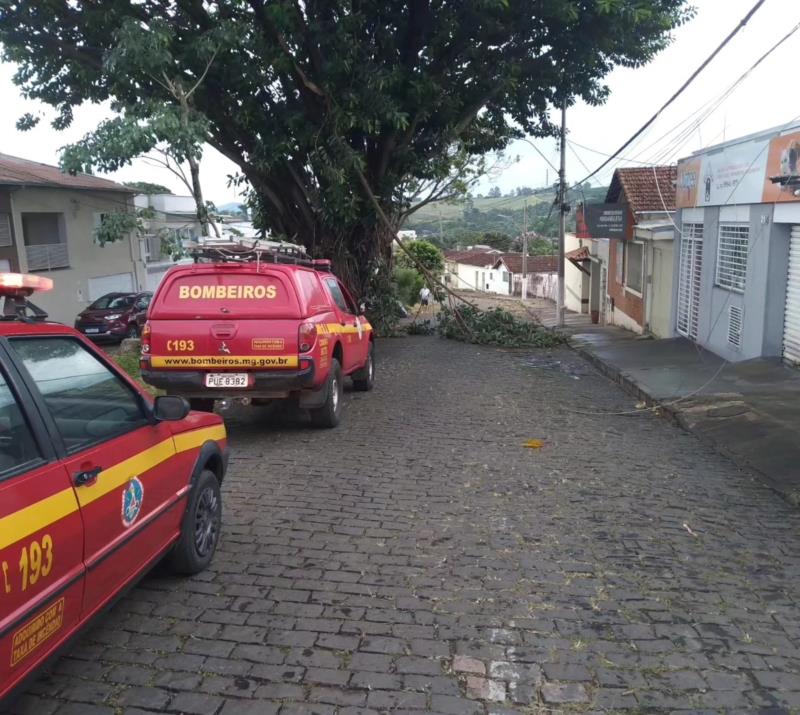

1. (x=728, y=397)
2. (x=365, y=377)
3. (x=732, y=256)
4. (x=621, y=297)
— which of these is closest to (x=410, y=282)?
(x=621, y=297)

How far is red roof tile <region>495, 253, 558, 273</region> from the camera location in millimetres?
66438

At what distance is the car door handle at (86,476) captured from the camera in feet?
9.53

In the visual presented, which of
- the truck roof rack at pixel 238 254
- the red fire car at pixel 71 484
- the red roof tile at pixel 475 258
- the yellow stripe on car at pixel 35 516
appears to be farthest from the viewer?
the red roof tile at pixel 475 258

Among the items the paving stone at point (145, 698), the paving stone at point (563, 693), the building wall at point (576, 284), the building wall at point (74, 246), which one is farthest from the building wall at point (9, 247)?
the paving stone at point (563, 693)

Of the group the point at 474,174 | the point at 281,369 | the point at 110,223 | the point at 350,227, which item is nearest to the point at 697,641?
the point at 281,369

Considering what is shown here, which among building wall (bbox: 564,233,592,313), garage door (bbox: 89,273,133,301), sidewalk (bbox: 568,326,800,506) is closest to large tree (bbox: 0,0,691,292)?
sidewalk (bbox: 568,326,800,506)

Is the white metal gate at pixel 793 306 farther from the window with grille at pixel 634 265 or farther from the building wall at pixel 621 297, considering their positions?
the window with grille at pixel 634 265

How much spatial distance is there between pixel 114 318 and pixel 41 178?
6.95 m

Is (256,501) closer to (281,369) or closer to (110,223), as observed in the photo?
(281,369)

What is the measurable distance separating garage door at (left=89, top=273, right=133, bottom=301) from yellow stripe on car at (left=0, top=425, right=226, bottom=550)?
88.9 feet

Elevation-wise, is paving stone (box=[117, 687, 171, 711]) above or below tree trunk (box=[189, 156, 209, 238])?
below

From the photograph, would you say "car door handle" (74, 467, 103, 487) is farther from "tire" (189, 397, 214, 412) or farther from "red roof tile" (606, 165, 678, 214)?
"red roof tile" (606, 165, 678, 214)

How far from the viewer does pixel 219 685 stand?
3184 millimetres

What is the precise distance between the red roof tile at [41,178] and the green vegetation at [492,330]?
1192 cm
